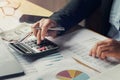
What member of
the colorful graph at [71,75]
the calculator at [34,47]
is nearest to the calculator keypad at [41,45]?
the calculator at [34,47]

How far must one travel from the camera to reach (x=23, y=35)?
40.1 inches

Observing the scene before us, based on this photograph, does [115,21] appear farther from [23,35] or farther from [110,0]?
[23,35]

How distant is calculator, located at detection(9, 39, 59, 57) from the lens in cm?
88

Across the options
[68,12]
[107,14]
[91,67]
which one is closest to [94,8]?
[107,14]

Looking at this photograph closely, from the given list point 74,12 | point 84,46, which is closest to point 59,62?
point 84,46

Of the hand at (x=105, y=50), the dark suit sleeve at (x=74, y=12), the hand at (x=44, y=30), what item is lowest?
the hand at (x=105, y=50)

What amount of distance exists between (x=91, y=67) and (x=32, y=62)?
0.60 ft

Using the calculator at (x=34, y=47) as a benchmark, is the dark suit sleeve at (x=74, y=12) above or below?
above

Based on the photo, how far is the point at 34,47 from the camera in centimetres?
91

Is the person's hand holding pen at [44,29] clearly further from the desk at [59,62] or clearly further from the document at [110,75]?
the document at [110,75]

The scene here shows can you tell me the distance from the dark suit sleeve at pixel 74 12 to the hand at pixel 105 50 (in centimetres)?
21

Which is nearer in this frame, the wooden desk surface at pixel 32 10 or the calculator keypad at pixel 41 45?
the calculator keypad at pixel 41 45

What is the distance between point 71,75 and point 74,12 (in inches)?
17.3

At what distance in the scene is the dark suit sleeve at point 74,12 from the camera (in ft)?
3.61
